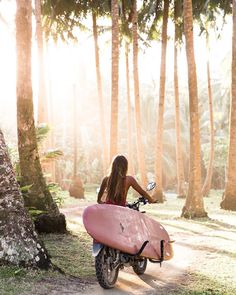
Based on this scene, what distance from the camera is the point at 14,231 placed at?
20.7 feet

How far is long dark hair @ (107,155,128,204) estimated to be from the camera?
649cm

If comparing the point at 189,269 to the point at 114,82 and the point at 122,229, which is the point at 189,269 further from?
the point at 114,82

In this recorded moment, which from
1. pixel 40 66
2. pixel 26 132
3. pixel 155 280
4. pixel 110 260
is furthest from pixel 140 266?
pixel 40 66

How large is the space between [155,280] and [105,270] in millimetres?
1114

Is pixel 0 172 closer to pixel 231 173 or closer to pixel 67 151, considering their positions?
pixel 231 173

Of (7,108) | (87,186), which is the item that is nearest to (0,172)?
(87,186)

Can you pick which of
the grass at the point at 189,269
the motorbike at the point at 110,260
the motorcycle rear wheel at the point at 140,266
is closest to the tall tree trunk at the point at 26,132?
the grass at the point at 189,269

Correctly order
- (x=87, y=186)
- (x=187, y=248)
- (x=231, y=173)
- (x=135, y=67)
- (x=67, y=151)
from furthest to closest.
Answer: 1. (x=67, y=151)
2. (x=87, y=186)
3. (x=135, y=67)
4. (x=231, y=173)
5. (x=187, y=248)

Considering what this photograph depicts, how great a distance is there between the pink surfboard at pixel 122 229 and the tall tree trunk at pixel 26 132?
419 centimetres

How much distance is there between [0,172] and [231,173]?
41.6 feet

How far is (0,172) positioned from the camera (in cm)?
654

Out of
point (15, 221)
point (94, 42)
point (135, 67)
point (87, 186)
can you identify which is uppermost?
point (94, 42)

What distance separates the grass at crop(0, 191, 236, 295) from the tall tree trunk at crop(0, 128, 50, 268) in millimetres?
146

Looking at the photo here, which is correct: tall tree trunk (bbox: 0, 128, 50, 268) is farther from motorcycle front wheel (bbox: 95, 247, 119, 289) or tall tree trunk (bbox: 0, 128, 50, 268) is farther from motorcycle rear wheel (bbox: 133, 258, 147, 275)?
motorcycle rear wheel (bbox: 133, 258, 147, 275)
